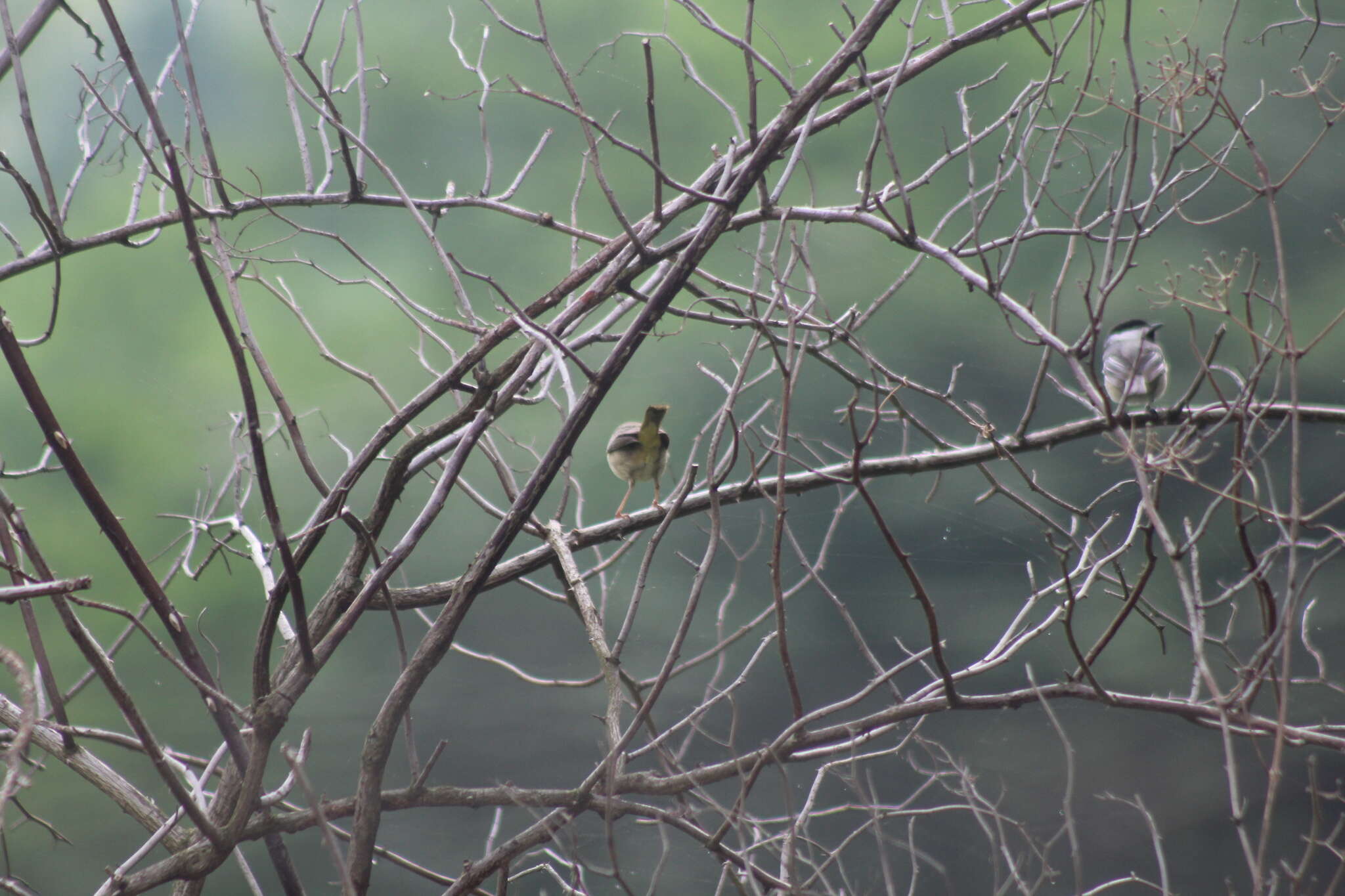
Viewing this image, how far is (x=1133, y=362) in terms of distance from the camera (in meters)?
2.07

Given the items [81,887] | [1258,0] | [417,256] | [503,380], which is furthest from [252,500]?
[1258,0]

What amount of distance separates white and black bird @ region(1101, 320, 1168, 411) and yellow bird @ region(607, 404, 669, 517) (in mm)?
962

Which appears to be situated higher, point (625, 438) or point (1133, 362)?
point (625, 438)

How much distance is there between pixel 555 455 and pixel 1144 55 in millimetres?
2093

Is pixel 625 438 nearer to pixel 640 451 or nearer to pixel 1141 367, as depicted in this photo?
pixel 640 451

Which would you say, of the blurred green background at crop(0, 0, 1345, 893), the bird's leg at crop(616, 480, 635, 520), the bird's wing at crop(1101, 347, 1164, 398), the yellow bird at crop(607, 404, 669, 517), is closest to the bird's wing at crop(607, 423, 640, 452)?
the yellow bird at crop(607, 404, 669, 517)

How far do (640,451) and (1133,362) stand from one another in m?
1.10

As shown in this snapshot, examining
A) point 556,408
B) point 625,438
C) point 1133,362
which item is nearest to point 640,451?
point 625,438

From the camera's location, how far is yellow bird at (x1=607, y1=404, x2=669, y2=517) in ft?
6.79

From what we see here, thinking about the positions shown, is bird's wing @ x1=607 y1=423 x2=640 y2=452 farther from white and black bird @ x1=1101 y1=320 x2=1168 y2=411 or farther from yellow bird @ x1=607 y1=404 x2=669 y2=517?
white and black bird @ x1=1101 y1=320 x2=1168 y2=411

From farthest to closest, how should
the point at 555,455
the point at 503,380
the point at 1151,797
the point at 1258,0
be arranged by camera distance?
1. the point at 1258,0
2. the point at 1151,797
3. the point at 503,380
4. the point at 555,455

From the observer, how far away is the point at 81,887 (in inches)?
91.8

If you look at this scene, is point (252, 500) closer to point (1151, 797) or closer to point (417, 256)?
point (417, 256)

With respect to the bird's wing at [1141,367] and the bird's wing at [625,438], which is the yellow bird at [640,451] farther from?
the bird's wing at [1141,367]
